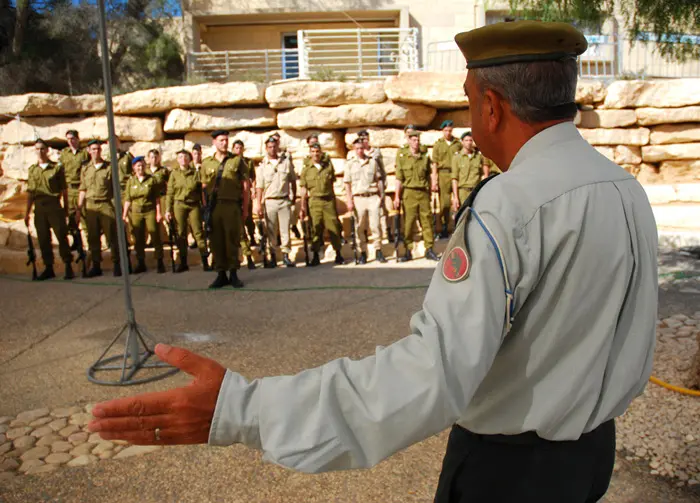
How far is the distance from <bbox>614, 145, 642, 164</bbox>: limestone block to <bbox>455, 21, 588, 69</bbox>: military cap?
480 inches

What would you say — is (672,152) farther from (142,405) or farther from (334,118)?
(142,405)

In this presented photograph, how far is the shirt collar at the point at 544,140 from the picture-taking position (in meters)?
1.14

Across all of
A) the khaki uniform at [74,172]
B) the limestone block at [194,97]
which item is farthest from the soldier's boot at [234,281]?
the limestone block at [194,97]

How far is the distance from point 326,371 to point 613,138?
12.6 m

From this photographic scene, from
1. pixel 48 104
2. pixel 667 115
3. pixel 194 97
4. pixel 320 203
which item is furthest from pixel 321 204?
pixel 667 115

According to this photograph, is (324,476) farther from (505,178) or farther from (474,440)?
(505,178)

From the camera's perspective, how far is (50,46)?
1549 centimetres

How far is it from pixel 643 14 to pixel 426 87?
263 inches

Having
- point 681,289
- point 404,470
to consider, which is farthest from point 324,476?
point 681,289

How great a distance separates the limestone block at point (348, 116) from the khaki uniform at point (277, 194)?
7.85 feet

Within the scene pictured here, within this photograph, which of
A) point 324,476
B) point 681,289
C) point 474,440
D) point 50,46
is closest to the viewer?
point 474,440

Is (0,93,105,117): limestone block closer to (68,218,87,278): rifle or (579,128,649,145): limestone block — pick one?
(68,218,87,278): rifle

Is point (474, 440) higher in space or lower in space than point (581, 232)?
lower

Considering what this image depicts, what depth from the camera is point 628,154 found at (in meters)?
12.3
